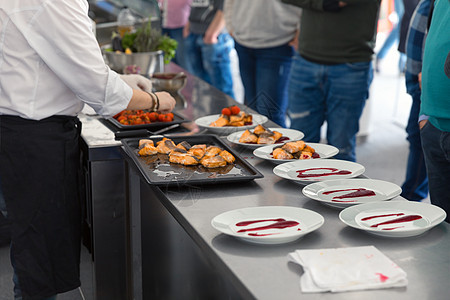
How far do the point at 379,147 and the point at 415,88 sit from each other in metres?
1.74

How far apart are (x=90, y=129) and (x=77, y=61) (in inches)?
21.5

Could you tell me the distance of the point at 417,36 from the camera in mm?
2688

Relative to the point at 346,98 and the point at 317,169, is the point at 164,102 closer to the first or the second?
the point at 317,169

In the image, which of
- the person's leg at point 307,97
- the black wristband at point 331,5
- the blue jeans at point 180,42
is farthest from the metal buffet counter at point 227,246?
the blue jeans at point 180,42

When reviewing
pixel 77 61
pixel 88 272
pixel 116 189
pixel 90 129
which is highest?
pixel 77 61

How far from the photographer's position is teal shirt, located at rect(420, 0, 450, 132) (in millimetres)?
Answer: 1846

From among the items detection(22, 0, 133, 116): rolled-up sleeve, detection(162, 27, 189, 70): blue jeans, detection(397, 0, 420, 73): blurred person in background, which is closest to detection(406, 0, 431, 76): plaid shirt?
detection(397, 0, 420, 73): blurred person in background

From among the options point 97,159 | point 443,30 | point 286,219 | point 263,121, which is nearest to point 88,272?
point 97,159

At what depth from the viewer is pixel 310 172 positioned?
5.61 ft

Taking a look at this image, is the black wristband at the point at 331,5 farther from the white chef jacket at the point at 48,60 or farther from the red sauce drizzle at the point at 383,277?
the red sauce drizzle at the point at 383,277

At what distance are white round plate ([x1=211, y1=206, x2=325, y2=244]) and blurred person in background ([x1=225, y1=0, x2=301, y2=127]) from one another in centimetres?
204

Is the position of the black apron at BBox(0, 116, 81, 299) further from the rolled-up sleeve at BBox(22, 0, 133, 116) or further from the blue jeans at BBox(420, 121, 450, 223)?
the blue jeans at BBox(420, 121, 450, 223)

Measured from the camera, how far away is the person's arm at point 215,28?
14.9 ft

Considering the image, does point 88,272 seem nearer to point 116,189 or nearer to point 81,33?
point 116,189
